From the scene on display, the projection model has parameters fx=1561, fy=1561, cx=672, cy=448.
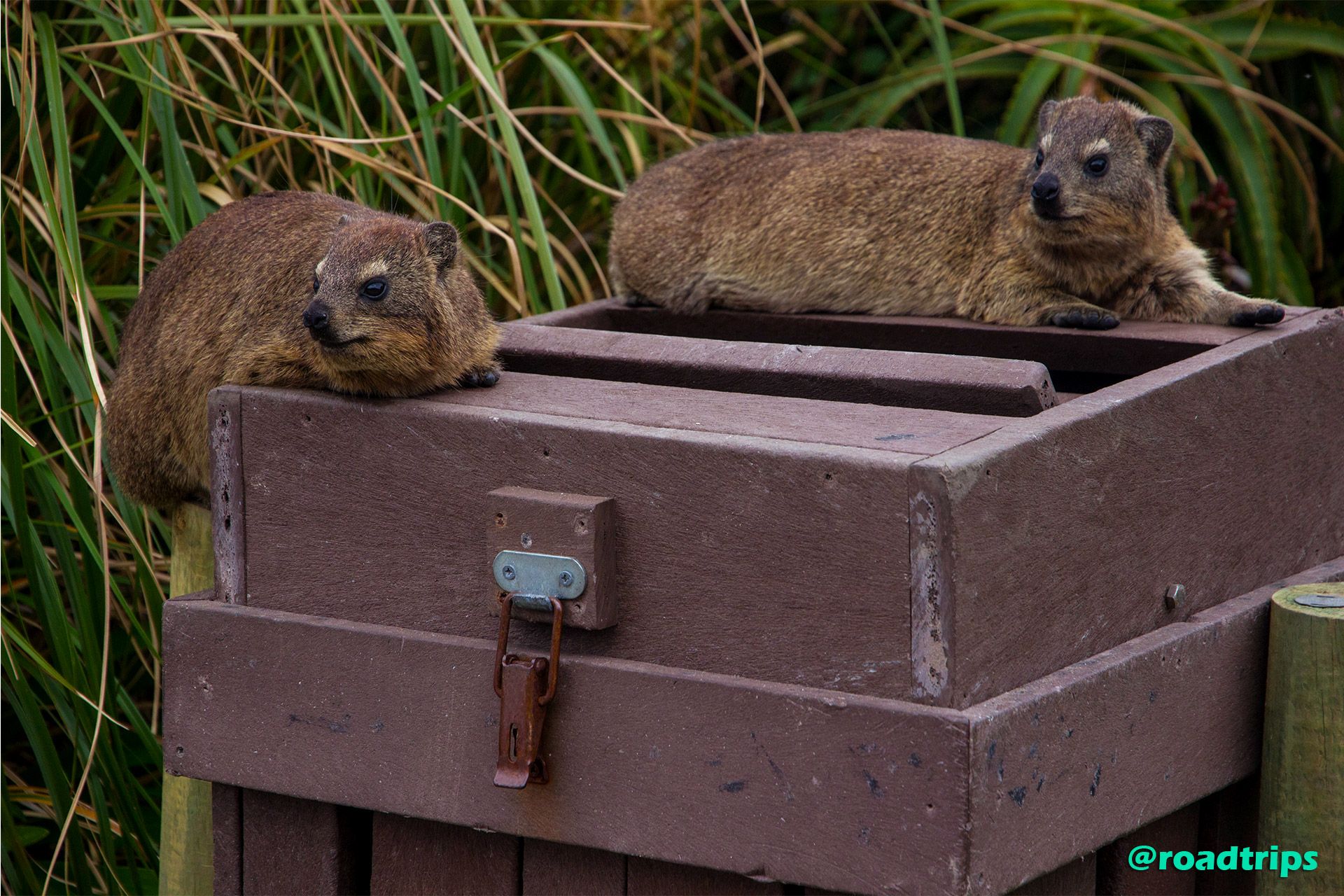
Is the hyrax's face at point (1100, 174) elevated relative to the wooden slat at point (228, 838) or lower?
elevated

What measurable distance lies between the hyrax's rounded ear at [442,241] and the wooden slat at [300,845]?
1.09 m

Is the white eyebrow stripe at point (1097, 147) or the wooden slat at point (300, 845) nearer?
the wooden slat at point (300, 845)

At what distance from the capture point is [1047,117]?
412cm

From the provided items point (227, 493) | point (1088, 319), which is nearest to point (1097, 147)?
point (1088, 319)

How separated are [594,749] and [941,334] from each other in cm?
177

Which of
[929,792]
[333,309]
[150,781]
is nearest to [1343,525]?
[929,792]

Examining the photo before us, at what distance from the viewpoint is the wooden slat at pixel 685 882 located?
2.54 m

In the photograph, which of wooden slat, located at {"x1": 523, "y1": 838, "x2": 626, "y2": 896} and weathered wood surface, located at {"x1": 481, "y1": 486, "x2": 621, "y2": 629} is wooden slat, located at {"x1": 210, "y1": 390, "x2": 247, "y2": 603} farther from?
wooden slat, located at {"x1": 523, "y1": 838, "x2": 626, "y2": 896}

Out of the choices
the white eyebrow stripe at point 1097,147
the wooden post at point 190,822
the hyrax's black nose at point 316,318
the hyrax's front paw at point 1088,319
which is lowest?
the wooden post at point 190,822

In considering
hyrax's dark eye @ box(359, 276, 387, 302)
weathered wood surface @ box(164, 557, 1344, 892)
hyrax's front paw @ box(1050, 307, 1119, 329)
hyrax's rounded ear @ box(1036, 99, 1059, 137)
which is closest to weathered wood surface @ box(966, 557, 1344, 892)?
weathered wood surface @ box(164, 557, 1344, 892)

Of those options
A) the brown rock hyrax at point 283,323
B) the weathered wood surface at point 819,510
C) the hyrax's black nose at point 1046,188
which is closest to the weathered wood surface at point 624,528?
the weathered wood surface at point 819,510

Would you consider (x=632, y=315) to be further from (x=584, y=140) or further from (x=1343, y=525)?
(x=1343, y=525)

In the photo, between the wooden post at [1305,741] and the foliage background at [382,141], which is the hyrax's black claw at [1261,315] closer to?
the wooden post at [1305,741]

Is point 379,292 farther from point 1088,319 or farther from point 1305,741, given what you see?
point 1305,741
